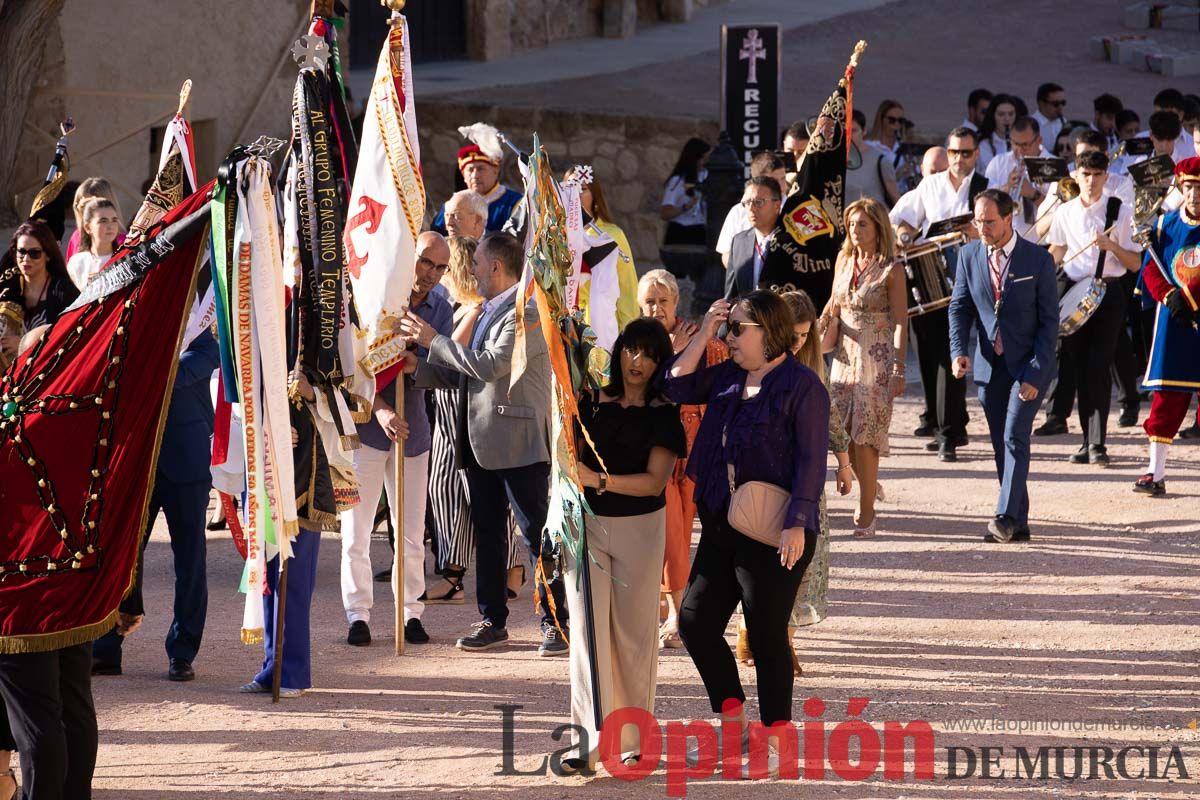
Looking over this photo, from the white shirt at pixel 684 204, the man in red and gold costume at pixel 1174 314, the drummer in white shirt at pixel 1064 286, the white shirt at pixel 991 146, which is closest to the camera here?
the man in red and gold costume at pixel 1174 314

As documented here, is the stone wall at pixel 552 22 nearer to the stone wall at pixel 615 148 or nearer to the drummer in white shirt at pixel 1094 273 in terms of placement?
the stone wall at pixel 615 148

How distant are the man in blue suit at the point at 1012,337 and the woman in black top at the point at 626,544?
3.96 meters

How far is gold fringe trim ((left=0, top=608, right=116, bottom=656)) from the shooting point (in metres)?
4.93

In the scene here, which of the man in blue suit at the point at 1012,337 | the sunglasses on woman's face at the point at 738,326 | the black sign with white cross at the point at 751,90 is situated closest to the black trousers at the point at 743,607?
the sunglasses on woman's face at the point at 738,326

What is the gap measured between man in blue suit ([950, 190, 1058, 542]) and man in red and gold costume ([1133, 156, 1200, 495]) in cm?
120

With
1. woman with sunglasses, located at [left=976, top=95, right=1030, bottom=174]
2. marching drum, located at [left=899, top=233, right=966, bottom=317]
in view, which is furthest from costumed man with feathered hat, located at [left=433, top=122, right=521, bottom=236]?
woman with sunglasses, located at [left=976, top=95, right=1030, bottom=174]

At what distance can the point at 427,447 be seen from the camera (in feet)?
27.2

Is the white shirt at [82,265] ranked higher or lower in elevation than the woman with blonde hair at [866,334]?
higher

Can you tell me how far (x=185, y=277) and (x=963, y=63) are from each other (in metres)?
18.4

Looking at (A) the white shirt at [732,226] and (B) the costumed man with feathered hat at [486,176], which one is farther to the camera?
(A) the white shirt at [732,226]

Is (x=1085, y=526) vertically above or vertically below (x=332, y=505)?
below

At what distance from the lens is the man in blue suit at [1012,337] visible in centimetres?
957

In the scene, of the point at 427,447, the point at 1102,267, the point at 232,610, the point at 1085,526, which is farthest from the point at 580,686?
the point at 1102,267

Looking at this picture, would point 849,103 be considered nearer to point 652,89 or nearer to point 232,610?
point 232,610
